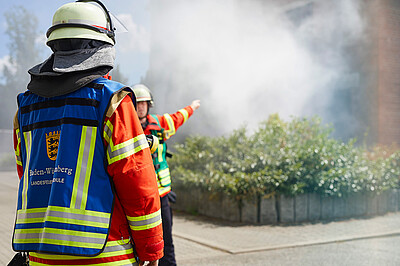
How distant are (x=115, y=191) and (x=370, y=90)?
390 inches

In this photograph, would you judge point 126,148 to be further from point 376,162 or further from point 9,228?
point 376,162

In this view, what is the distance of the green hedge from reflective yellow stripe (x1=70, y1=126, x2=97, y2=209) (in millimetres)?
4937

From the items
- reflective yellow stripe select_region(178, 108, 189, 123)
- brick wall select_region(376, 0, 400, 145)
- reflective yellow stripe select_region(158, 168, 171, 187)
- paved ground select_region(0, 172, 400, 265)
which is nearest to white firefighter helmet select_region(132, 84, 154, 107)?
reflective yellow stripe select_region(178, 108, 189, 123)

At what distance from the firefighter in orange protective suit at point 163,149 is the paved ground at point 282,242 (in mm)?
922

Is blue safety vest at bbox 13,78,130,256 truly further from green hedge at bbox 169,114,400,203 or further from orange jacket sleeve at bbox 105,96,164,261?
green hedge at bbox 169,114,400,203

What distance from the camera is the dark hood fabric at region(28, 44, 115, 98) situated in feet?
5.82

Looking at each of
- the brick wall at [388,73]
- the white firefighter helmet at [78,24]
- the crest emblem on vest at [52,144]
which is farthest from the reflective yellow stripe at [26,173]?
the brick wall at [388,73]

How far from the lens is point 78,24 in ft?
6.04

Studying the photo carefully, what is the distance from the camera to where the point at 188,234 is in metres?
6.00

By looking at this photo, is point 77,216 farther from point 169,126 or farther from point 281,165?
point 281,165

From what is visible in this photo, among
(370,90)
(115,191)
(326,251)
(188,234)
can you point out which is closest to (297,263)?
(326,251)

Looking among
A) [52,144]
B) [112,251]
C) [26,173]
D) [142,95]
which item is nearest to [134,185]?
[112,251]

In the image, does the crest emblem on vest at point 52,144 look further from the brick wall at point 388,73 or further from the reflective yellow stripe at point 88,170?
the brick wall at point 388,73

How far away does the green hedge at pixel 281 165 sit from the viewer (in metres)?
6.66
